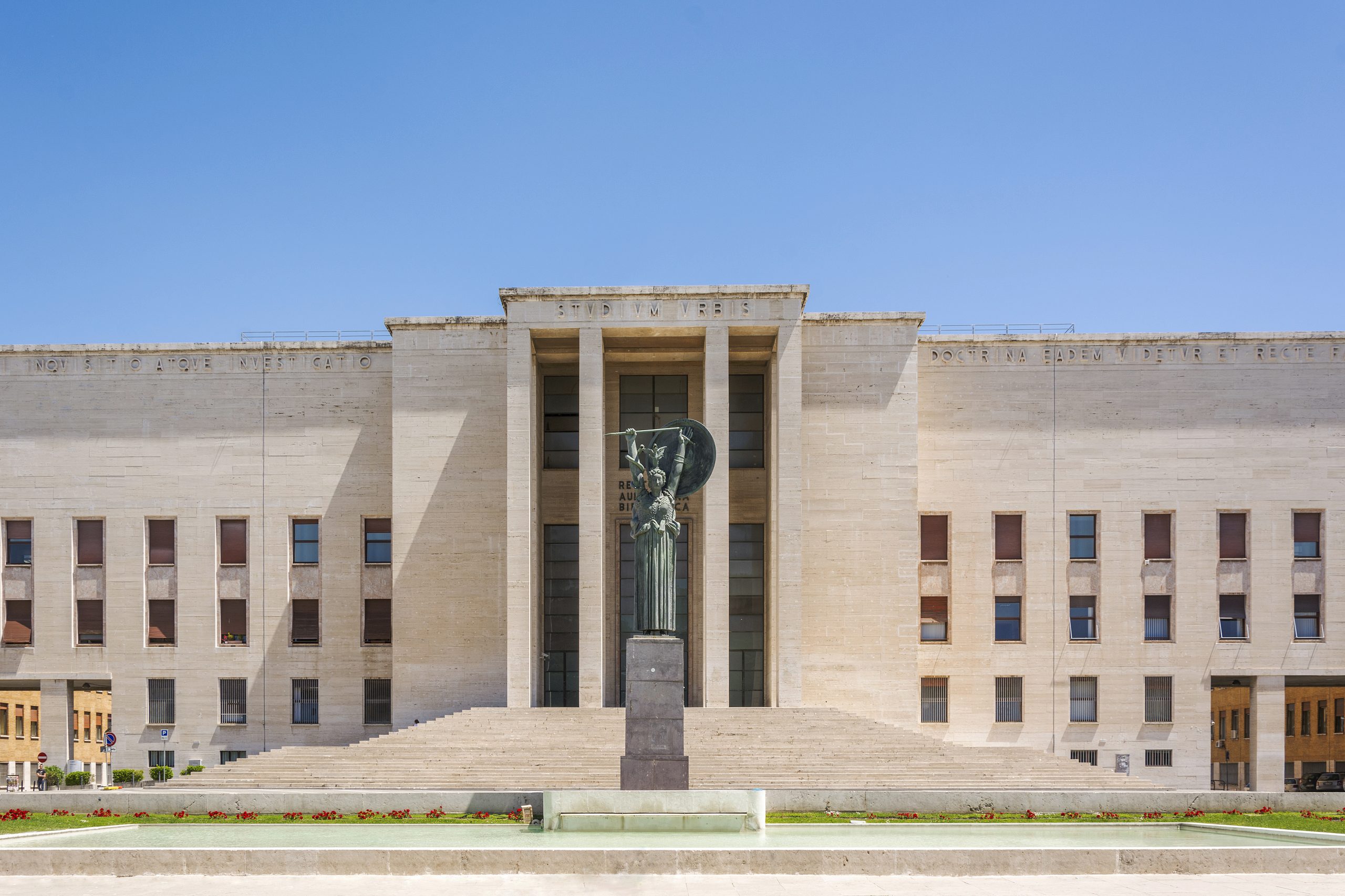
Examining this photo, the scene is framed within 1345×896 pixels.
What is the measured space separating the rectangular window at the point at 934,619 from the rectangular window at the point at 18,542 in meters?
30.3

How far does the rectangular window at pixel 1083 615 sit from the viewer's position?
1608 inches

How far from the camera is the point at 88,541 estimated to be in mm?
41938

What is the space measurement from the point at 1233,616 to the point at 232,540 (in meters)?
33.9

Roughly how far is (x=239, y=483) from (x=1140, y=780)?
1165 inches

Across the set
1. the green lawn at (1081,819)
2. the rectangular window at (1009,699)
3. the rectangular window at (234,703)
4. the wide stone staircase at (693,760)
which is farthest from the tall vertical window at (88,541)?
the rectangular window at (1009,699)

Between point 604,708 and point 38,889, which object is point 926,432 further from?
point 38,889

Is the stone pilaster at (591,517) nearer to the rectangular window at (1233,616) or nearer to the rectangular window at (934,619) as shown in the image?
the rectangular window at (934,619)

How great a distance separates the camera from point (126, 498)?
4175 cm

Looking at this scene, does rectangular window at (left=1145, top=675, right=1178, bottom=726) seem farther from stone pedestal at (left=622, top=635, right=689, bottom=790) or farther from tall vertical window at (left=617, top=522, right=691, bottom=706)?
stone pedestal at (left=622, top=635, right=689, bottom=790)

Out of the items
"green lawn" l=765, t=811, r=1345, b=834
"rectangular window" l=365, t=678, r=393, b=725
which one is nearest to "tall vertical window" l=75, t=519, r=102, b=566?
"rectangular window" l=365, t=678, r=393, b=725

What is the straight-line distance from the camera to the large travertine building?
39.5 metres

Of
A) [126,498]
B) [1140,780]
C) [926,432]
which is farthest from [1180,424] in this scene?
[126,498]

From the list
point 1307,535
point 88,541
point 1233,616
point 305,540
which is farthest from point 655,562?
point 1307,535

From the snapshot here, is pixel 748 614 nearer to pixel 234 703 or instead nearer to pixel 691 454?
pixel 691 454
